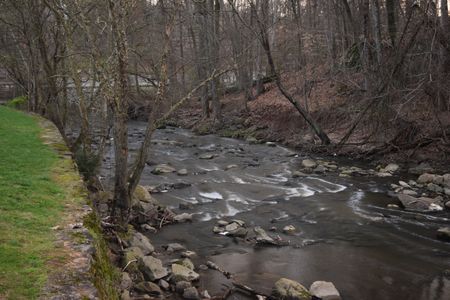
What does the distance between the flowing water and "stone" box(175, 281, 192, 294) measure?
29 centimetres

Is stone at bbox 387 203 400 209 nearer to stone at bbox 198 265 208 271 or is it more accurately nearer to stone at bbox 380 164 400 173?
stone at bbox 380 164 400 173

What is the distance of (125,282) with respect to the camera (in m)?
5.88

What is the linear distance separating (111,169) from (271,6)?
71.5 ft

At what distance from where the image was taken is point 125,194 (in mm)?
8008

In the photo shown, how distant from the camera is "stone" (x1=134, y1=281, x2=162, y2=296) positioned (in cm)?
592

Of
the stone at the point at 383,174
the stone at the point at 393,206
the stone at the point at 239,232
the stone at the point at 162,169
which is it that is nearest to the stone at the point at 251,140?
the stone at the point at 162,169

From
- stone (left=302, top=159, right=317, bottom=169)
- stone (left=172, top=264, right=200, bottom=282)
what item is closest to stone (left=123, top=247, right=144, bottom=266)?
stone (left=172, top=264, right=200, bottom=282)

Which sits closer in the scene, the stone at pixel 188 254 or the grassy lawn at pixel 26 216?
the grassy lawn at pixel 26 216

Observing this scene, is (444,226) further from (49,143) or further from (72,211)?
(49,143)

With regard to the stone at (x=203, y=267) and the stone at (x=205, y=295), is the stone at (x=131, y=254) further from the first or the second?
the stone at (x=205, y=295)

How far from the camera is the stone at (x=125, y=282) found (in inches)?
226

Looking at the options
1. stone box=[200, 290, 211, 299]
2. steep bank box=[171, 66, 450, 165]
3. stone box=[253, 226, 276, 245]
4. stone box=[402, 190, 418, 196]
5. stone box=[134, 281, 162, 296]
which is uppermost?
steep bank box=[171, 66, 450, 165]

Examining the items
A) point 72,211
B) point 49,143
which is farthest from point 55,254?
point 49,143

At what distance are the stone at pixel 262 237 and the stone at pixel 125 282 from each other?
9.90 feet
